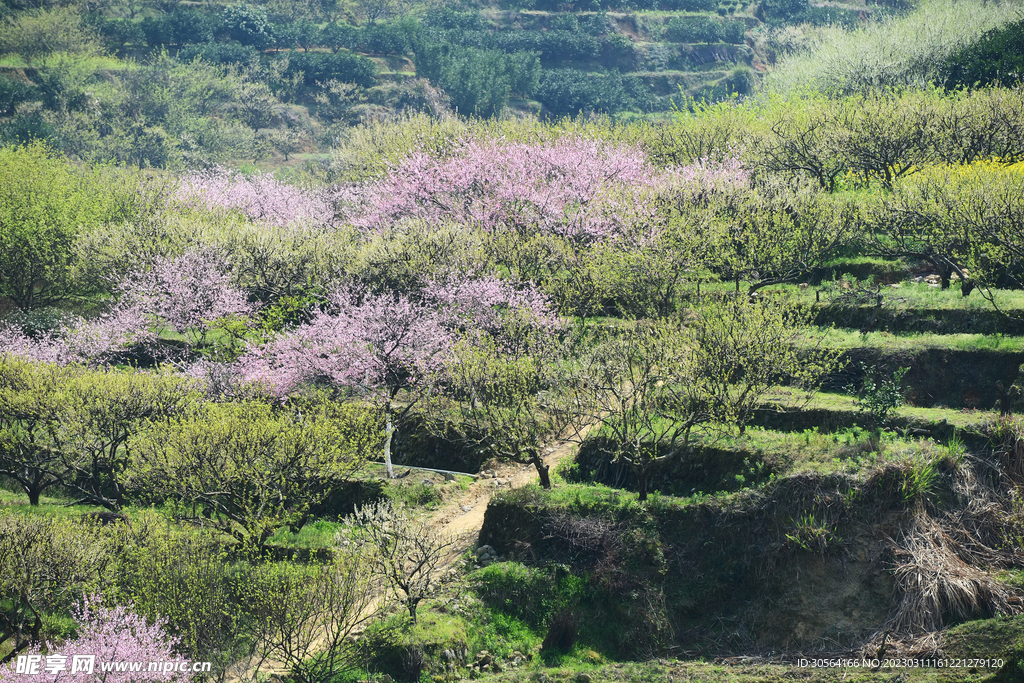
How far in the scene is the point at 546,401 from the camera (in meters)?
32.6

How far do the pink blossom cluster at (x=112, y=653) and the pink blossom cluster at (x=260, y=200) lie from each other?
40832 millimetres

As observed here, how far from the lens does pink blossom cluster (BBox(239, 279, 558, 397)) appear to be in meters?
41.0

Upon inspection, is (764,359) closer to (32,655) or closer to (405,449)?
(405,449)

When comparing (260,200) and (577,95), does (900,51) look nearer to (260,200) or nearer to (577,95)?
(260,200)

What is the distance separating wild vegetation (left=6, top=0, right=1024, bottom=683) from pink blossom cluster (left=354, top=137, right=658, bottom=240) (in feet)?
1.17

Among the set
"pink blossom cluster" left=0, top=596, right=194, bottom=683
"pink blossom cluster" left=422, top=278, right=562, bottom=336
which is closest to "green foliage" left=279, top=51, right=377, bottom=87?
"pink blossom cluster" left=422, top=278, right=562, bottom=336

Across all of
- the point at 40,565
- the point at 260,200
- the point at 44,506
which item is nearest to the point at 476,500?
the point at 40,565

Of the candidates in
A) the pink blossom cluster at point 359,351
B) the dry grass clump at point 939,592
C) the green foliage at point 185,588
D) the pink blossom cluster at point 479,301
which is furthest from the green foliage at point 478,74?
the dry grass clump at point 939,592

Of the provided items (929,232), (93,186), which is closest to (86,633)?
(929,232)

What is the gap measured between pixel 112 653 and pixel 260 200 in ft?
169

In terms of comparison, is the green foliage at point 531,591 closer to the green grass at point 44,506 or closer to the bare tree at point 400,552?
the bare tree at point 400,552

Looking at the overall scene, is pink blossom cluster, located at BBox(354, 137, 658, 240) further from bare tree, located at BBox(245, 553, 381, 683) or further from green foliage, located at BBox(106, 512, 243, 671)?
bare tree, located at BBox(245, 553, 381, 683)

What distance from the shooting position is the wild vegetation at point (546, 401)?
26.2 metres

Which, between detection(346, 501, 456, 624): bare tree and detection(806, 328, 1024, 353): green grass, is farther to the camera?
detection(806, 328, 1024, 353): green grass
